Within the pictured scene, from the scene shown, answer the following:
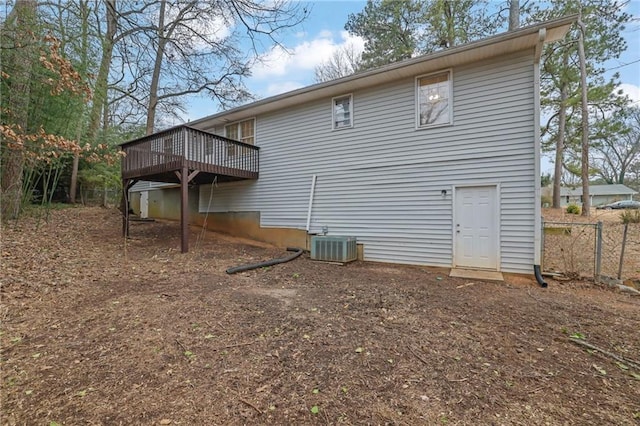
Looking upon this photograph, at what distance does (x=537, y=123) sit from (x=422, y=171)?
2219 mm

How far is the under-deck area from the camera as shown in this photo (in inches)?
287

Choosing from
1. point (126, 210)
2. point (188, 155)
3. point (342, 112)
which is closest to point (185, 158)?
point (188, 155)

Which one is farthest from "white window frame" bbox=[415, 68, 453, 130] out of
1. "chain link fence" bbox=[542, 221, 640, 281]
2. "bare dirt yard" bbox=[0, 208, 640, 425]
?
"bare dirt yard" bbox=[0, 208, 640, 425]

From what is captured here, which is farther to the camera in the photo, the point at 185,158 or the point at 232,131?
the point at 232,131

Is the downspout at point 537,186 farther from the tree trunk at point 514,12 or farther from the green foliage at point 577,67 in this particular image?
the green foliage at point 577,67

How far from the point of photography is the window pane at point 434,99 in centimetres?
630

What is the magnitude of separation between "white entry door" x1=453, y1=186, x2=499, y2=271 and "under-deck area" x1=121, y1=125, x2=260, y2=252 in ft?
20.0

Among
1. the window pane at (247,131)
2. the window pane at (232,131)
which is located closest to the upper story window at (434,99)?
the window pane at (247,131)

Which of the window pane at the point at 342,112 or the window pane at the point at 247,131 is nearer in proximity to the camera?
the window pane at the point at 342,112

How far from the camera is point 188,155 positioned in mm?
7352

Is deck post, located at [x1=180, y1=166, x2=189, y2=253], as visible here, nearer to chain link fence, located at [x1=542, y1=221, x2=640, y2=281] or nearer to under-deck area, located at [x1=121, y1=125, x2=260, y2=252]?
under-deck area, located at [x1=121, y1=125, x2=260, y2=252]

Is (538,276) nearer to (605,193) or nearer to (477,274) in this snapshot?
(477,274)

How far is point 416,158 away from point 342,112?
249 cm

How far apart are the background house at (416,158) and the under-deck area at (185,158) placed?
3.5 inches
